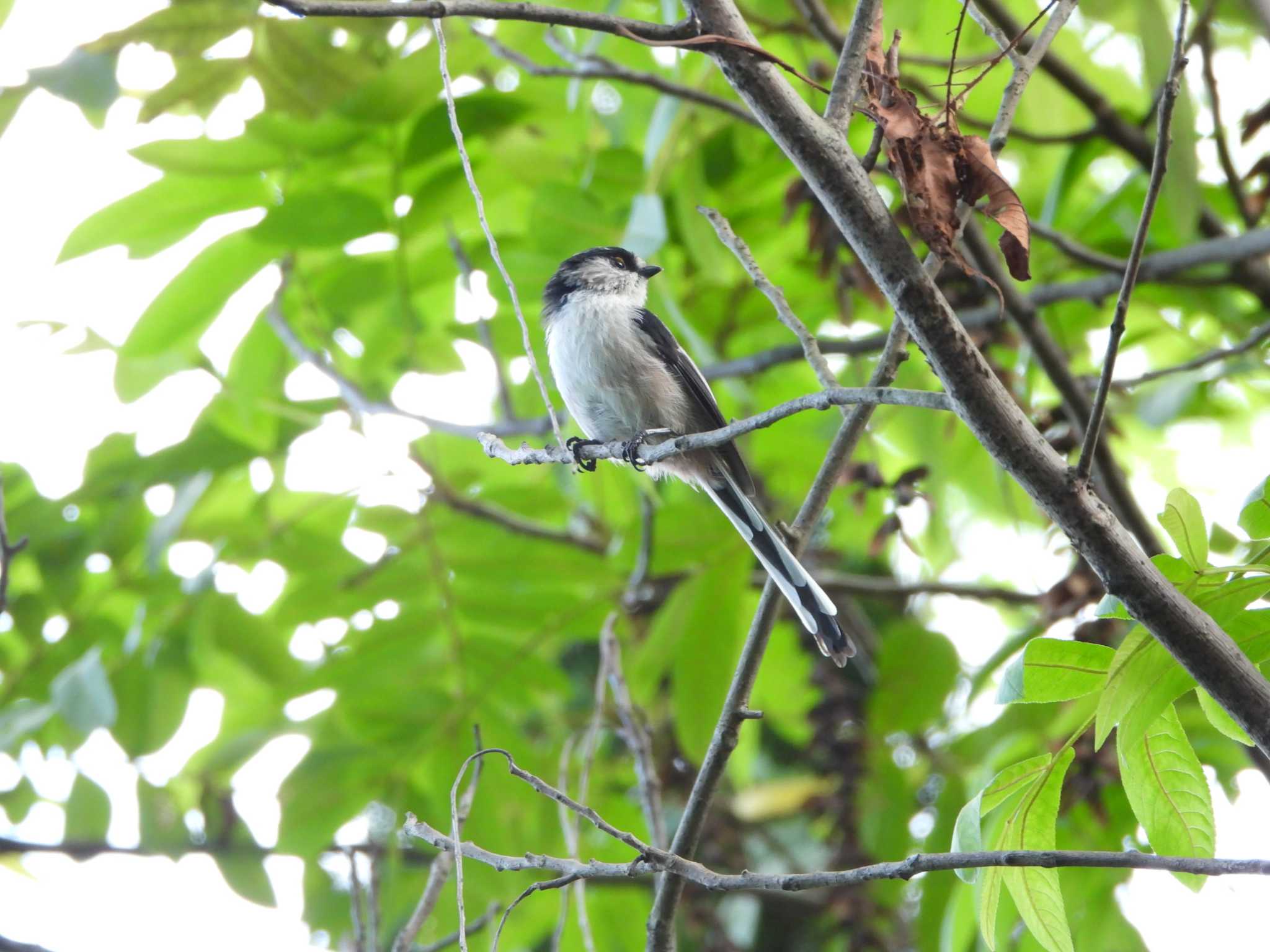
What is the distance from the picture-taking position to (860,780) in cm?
453

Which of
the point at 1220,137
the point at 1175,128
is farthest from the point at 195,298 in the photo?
the point at 1220,137

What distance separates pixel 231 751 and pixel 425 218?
7.28 feet

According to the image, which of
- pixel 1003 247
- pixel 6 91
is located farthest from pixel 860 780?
pixel 6 91

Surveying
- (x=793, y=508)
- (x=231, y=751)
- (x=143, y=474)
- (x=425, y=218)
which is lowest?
(x=231, y=751)

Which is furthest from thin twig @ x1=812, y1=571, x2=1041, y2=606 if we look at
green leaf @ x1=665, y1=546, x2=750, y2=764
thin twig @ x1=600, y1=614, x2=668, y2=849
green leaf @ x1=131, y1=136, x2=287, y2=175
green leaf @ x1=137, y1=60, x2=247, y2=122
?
green leaf @ x1=137, y1=60, x2=247, y2=122

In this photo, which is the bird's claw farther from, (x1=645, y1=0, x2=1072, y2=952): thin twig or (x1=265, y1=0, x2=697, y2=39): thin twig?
(x1=265, y1=0, x2=697, y2=39): thin twig

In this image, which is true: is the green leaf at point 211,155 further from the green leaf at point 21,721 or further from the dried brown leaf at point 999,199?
the dried brown leaf at point 999,199

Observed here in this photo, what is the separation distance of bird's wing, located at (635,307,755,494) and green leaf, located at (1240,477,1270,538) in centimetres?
A: 270

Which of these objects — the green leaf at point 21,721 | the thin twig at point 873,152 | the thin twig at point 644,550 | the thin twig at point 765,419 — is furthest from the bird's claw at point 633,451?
the green leaf at point 21,721

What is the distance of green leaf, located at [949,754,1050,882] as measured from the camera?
2.02m

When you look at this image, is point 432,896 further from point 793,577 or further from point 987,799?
point 987,799

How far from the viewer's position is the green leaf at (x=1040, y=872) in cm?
208

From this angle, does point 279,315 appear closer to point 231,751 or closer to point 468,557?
point 468,557

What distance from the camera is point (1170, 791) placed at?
206cm
